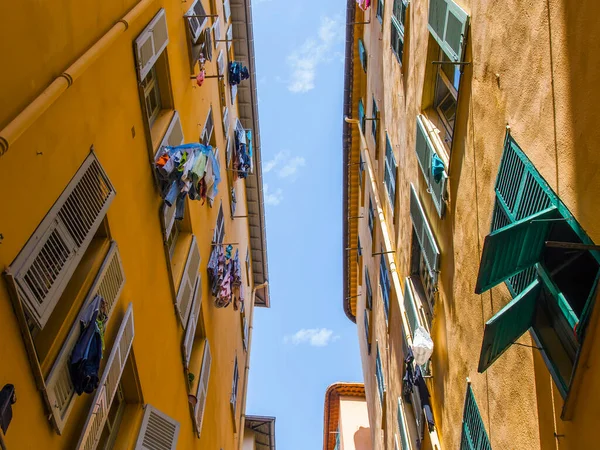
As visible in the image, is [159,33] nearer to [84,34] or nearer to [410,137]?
[84,34]

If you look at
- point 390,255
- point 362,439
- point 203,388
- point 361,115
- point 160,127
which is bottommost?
point 203,388

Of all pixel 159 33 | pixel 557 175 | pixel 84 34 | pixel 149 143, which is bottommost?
pixel 557 175

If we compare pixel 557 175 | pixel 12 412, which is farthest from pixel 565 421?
pixel 12 412

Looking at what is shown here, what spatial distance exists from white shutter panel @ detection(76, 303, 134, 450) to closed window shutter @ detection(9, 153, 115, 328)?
1367mm

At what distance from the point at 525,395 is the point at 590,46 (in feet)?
10.6

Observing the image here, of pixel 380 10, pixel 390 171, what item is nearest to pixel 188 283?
pixel 390 171

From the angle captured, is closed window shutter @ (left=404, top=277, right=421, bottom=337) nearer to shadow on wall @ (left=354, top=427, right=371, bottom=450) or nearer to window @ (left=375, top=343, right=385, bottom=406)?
window @ (left=375, top=343, right=385, bottom=406)

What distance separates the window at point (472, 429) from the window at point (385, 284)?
6.26 metres

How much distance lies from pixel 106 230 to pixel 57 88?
200 centimetres

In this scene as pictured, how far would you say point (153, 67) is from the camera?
983 centimetres

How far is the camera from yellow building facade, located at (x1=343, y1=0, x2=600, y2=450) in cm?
444

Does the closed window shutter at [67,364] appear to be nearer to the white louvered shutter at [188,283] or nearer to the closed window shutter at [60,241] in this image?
the closed window shutter at [60,241]

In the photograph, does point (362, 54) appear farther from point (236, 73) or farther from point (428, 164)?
point (428, 164)

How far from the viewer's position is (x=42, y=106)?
488 centimetres
